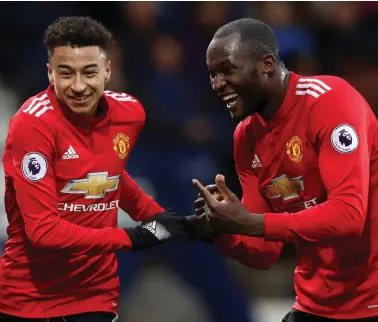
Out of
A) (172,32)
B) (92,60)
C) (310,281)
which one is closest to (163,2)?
(172,32)

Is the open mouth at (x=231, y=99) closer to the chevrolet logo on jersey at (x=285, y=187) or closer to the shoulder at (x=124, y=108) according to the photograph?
the chevrolet logo on jersey at (x=285, y=187)

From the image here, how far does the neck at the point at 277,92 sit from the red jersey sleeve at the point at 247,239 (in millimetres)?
197

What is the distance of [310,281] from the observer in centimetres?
349

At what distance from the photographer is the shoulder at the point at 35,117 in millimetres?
3395

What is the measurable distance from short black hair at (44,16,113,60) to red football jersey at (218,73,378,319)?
63 centimetres

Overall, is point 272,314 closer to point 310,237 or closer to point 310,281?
point 310,281

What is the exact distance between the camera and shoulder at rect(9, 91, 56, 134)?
339cm

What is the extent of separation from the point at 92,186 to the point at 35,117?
0.32 metres

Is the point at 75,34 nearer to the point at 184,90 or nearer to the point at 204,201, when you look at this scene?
the point at 204,201

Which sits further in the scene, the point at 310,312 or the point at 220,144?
the point at 220,144

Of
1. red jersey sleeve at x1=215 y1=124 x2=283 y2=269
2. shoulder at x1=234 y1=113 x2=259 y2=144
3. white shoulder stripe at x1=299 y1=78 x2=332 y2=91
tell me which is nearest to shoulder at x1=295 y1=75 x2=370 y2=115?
white shoulder stripe at x1=299 y1=78 x2=332 y2=91

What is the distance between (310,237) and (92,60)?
1.01 metres

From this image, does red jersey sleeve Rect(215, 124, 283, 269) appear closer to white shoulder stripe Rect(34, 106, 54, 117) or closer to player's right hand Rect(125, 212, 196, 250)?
player's right hand Rect(125, 212, 196, 250)

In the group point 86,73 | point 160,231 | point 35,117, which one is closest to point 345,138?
point 160,231
